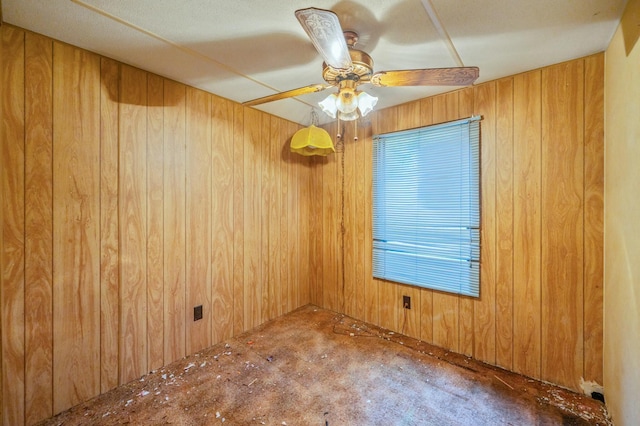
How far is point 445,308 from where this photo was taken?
2.34m

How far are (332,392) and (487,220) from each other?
1741 millimetres

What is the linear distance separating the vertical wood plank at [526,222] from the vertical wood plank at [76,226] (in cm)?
296

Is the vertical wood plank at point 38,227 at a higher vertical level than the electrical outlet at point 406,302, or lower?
higher

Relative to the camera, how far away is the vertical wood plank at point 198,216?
2.24 metres

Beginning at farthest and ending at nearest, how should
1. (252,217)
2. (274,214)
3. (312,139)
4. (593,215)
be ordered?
(274,214) < (252,217) < (312,139) < (593,215)

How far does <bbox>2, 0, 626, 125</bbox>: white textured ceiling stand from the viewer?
1.32m

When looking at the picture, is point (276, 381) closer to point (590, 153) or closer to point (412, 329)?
point (412, 329)

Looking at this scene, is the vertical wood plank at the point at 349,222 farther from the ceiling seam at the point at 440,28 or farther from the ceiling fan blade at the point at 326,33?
the ceiling fan blade at the point at 326,33

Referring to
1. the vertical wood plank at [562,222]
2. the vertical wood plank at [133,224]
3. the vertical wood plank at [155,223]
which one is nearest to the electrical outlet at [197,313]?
the vertical wood plank at [155,223]

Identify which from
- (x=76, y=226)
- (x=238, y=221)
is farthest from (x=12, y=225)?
(x=238, y=221)

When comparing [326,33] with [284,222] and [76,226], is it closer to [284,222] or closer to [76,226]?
[76,226]

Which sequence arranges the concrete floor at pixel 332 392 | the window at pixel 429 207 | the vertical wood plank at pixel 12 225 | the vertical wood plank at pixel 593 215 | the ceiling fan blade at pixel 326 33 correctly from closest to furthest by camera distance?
the ceiling fan blade at pixel 326 33, the vertical wood plank at pixel 12 225, the concrete floor at pixel 332 392, the vertical wood plank at pixel 593 215, the window at pixel 429 207

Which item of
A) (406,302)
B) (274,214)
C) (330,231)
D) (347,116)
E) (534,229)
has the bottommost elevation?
(406,302)

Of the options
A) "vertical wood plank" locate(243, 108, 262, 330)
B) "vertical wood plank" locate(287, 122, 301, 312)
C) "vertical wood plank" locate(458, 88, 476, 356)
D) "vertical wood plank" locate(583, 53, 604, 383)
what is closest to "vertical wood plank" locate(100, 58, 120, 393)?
"vertical wood plank" locate(243, 108, 262, 330)
